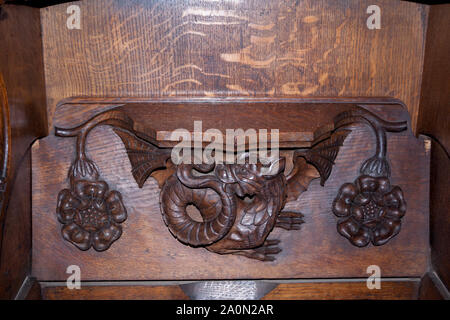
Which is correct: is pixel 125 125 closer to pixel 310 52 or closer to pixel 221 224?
pixel 221 224

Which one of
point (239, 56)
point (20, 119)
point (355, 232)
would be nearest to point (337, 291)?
point (355, 232)

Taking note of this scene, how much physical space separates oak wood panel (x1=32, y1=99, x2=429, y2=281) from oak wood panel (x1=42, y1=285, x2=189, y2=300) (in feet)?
0.09

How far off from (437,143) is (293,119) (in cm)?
28

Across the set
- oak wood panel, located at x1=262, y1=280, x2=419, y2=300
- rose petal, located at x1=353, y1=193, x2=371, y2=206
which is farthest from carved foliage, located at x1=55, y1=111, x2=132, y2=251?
rose petal, located at x1=353, y1=193, x2=371, y2=206

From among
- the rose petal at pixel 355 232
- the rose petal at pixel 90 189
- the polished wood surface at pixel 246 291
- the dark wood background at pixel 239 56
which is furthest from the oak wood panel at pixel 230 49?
the polished wood surface at pixel 246 291

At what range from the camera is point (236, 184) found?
78cm

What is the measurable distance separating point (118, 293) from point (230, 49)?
52cm

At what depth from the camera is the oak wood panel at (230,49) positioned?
31.3 inches

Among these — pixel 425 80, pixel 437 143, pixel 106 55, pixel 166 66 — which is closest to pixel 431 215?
pixel 437 143

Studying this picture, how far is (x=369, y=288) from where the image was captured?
2.82ft

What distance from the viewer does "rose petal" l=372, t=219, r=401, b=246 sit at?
833 millimetres

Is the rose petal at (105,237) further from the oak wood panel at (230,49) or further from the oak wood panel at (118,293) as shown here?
the oak wood panel at (230,49)

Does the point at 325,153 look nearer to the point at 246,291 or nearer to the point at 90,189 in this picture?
the point at 246,291

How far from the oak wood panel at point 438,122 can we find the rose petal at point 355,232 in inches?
5.4
